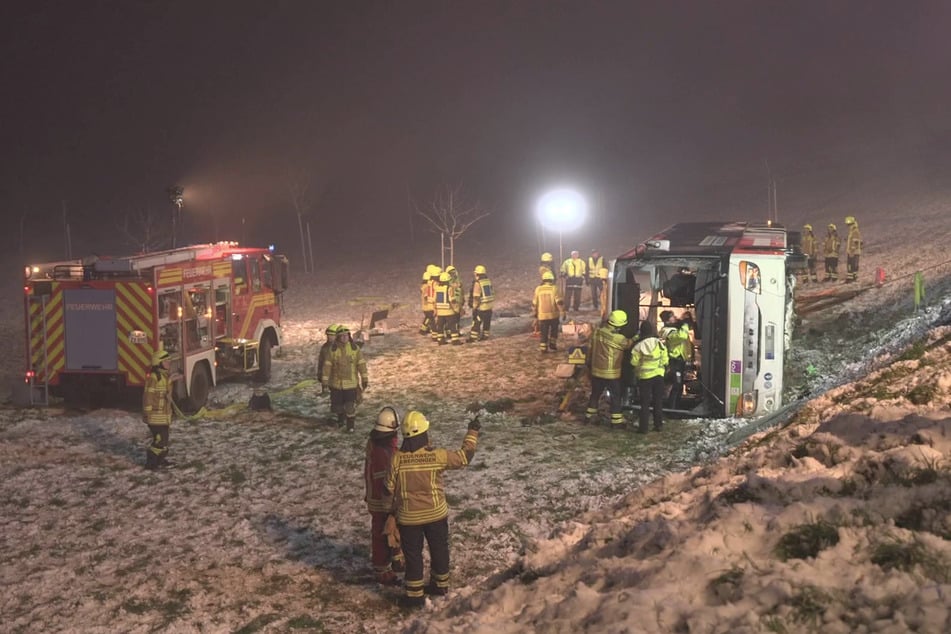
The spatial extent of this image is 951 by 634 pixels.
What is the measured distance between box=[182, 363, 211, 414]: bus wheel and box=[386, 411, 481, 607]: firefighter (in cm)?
→ 774

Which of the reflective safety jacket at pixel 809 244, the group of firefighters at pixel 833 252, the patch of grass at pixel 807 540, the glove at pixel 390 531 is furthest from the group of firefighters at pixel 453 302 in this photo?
the patch of grass at pixel 807 540

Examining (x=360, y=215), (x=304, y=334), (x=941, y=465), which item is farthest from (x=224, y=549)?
(x=360, y=215)

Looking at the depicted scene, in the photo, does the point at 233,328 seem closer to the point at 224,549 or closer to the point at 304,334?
the point at 304,334

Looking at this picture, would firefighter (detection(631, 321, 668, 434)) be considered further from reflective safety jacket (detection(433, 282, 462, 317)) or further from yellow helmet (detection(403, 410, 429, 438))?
reflective safety jacket (detection(433, 282, 462, 317))

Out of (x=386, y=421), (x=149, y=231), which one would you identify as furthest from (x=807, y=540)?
(x=149, y=231)

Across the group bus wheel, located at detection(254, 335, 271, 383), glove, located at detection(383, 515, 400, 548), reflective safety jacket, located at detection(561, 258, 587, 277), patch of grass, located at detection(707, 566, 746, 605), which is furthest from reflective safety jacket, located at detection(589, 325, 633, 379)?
reflective safety jacket, located at detection(561, 258, 587, 277)

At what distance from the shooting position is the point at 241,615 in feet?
21.1

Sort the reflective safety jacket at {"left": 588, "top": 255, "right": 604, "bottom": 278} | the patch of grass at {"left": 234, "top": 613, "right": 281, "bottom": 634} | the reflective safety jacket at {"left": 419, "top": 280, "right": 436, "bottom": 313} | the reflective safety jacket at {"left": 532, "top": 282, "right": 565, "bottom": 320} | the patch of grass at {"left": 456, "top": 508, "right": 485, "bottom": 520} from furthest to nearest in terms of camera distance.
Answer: the reflective safety jacket at {"left": 588, "top": 255, "right": 604, "bottom": 278} → the reflective safety jacket at {"left": 419, "top": 280, "right": 436, "bottom": 313} → the reflective safety jacket at {"left": 532, "top": 282, "right": 565, "bottom": 320} → the patch of grass at {"left": 456, "top": 508, "right": 485, "bottom": 520} → the patch of grass at {"left": 234, "top": 613, "right": 281, "bottom": 634}

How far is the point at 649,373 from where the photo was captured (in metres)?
11.4

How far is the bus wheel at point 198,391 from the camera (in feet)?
43.5

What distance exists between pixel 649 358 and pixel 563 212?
108ft

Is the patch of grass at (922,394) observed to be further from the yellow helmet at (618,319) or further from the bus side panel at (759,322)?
the yellow helmet at (618,319)

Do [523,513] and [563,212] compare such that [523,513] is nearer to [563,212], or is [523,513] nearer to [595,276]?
[595,276]

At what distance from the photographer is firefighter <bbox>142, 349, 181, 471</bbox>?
10320 millimetres
